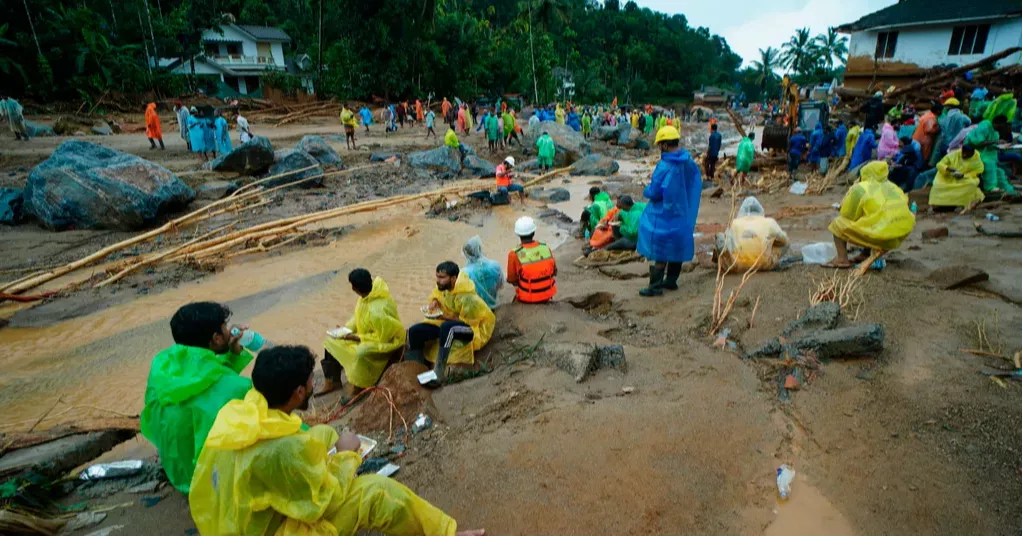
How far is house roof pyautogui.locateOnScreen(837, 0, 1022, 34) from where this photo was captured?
19.9 metres

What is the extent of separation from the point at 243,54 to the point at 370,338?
38.2 meters

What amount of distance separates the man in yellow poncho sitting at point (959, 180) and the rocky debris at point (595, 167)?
9116mm

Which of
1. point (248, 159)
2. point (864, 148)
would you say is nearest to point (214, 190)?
point (248, 159)

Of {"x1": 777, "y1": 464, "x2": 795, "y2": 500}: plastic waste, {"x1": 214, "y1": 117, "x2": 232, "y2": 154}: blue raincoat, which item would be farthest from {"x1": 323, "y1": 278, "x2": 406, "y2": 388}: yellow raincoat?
{"x1": 214, "y1": 117, "x2": 232, "y2": 154}: blue raincoat

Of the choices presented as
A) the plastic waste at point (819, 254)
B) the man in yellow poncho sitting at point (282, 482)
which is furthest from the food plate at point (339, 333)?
the plastic waste at point (819, 254)

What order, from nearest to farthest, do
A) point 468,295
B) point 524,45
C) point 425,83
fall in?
1. point 468,295
2. point 425,83
3. point 524,45

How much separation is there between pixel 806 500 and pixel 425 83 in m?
32.3

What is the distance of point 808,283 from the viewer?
4.89 metres

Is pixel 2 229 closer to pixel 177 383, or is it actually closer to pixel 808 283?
pixel 177 383

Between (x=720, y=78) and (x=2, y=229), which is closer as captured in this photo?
(x=2, y=229)

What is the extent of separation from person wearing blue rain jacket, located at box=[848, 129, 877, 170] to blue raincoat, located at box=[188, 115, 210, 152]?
1635 cm

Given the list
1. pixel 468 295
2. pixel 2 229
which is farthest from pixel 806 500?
pixel 2 229

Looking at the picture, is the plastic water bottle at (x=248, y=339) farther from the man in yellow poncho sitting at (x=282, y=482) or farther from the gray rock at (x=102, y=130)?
the gray rock at (x=102, y=130)

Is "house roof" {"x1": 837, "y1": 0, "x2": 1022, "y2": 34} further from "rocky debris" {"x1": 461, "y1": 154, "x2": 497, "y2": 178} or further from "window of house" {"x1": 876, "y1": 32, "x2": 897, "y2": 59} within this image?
"rocky debris" {"x1": 461, "y1": 154, "x2": 497, "y2": 178}
